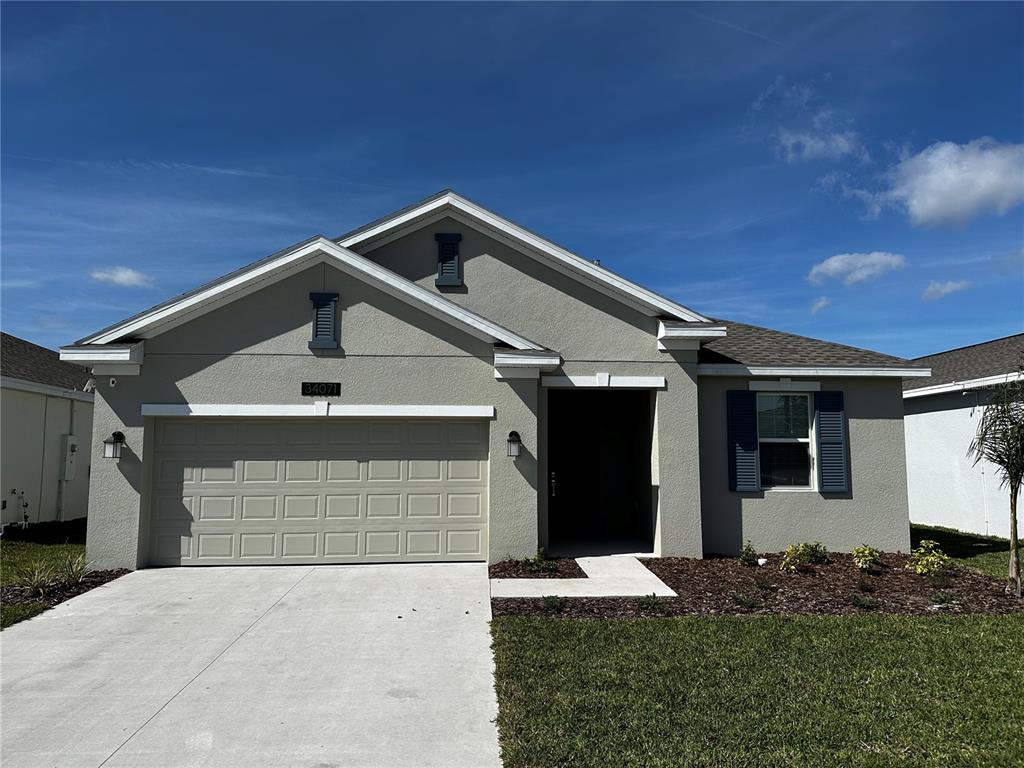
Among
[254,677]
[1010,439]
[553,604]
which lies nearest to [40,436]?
[254,677]

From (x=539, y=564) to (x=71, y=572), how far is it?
667cm

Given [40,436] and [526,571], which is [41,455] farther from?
[526,571]

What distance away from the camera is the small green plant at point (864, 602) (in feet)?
26.2

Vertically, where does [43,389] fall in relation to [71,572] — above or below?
above

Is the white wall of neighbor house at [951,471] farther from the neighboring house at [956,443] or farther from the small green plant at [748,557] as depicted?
the small green plant at [748,557]

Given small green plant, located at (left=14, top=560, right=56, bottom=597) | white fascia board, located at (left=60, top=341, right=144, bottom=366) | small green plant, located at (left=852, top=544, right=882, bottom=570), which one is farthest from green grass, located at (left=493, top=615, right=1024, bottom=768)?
white fascia board, located at (left=60, top=341, right=144, bottom=366)

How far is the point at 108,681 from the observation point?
5.74m

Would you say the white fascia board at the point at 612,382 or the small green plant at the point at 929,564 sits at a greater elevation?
the white fascia board at the point at 612,382

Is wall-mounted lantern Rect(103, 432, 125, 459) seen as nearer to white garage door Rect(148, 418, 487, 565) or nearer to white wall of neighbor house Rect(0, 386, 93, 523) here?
white garage door Rect(148, 418, 487, 565)

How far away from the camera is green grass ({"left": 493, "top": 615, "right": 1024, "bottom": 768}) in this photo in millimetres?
4359

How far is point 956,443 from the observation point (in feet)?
51.0

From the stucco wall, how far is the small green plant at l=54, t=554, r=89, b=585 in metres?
9.67

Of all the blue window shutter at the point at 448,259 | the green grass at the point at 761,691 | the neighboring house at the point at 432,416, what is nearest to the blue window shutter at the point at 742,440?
the neighboring house at the point at 432,416

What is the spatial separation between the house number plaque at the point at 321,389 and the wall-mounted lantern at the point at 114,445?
275 cm
